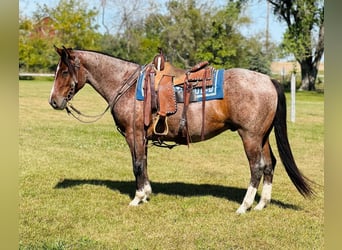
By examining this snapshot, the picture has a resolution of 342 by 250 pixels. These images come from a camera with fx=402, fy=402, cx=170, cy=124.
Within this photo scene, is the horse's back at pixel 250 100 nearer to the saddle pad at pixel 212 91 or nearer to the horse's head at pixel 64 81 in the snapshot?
the saddle pad at pixel 212 91

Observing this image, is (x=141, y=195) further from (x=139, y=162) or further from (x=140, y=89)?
(x=140, y=89)

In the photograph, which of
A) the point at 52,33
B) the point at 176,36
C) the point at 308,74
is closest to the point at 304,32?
the point at 308,74

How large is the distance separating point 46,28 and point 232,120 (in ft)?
88.1

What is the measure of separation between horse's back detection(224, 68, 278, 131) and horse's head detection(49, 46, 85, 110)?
1.66 meters

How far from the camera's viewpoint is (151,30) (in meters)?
18.2

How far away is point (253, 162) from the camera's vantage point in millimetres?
4215

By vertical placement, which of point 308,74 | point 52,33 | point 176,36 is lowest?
point 308,74

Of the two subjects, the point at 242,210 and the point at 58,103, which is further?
the point at 58,103

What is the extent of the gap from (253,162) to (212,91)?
860 mm

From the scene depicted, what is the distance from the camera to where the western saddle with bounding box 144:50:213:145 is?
14.0ft

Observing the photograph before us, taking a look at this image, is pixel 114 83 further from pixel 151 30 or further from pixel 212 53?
pixel 151 30

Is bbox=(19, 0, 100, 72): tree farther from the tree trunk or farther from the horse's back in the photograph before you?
the horse's back

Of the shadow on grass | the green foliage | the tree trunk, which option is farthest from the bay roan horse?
the tree trunk

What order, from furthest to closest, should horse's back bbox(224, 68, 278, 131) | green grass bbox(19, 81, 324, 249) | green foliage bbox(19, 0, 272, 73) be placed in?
green foliage bbox(19, 0, 272, 73) < horse's back bbox(224, 68, 278, 131) < green grass bbox(19, 81, 324, 249)
